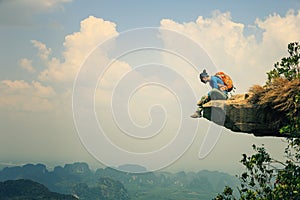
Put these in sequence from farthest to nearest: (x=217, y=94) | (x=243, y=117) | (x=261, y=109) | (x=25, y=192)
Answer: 1. (x=25, y=192)
2. (x=217, y=94)
3. (x=243, y=117)
4. (x=261, y=109)

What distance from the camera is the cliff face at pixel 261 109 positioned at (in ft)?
29.0

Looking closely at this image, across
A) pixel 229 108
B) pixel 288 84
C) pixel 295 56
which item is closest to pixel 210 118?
pixel 229 108

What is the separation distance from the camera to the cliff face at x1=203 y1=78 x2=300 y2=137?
8.83 metres

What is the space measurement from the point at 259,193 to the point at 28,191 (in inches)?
7433

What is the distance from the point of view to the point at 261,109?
30.8 ft

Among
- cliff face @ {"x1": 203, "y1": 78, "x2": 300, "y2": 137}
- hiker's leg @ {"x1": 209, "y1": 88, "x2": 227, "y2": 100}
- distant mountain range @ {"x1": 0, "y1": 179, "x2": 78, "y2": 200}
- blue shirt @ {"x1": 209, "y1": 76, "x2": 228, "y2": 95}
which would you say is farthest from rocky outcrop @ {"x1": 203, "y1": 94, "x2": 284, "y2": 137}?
distant mountain range @ {"x1": 0, "y1": 179, "x2": 78, "y2": 200}

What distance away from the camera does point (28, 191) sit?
7101 inches

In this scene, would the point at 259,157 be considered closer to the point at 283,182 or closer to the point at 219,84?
the point at 283,182

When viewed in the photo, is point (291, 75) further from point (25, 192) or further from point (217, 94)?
point (25, 192)

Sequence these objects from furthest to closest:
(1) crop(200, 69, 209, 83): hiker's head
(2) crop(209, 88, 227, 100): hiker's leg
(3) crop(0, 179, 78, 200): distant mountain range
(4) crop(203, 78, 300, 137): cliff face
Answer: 1. (3) crop(0, 179, 78, 200): distant mountain range
2. (1) crop(200, 69, 209, 83): hiker's head
3. (2) crop(209, 88, 227, 100): hiker's leg
4. (4) crop(203, 78, 300, 137): cliff face

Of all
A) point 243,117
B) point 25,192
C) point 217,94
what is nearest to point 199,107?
point 217,94

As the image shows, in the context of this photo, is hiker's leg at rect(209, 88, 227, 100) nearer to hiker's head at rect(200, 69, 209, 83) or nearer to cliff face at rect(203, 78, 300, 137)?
cliff face at rect(203, 78, 300, 137)

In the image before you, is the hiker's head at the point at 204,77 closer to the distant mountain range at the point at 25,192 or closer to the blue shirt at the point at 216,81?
the blue shirt at the point at 216,81

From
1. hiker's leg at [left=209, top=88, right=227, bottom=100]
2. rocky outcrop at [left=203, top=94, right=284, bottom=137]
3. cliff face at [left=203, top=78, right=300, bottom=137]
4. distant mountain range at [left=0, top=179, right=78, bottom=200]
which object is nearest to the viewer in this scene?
cliff face at [left=203, top=78, right=300, bottom=137]
